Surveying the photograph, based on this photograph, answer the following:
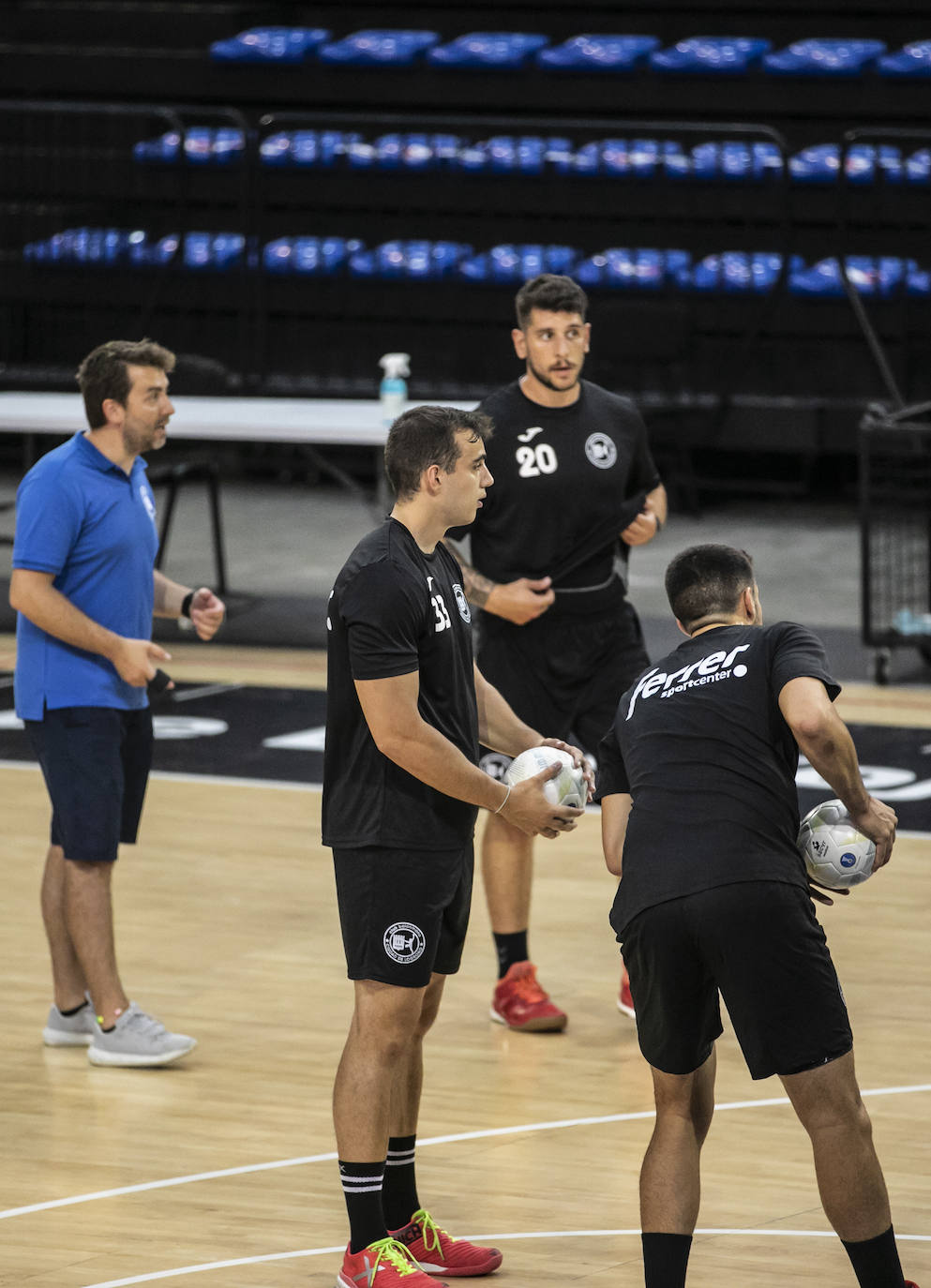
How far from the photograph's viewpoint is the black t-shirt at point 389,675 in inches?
174

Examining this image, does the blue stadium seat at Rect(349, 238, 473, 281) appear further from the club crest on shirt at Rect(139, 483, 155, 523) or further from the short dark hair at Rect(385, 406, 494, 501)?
the short dark hair at Rect(385, 406, 494, 501)

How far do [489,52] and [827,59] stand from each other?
2.61 meters

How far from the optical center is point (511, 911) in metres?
6.50

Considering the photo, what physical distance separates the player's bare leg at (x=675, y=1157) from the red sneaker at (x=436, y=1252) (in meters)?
0.62

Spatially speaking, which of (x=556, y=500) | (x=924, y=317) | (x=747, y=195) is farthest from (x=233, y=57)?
(x=556, y=500)

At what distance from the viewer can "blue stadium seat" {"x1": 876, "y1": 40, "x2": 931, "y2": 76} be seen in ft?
50.9

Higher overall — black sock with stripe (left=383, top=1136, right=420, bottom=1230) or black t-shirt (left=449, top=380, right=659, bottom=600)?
black t-shirt (left=449, top=380, right=659, bottom=600)

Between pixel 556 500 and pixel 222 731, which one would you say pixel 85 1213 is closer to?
pixel 556 500

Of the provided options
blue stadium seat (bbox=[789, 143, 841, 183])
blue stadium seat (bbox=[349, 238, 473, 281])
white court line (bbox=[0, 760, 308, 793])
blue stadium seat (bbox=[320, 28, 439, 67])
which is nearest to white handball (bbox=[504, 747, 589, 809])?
white court line (bbox=[0, 760, 308, 793])

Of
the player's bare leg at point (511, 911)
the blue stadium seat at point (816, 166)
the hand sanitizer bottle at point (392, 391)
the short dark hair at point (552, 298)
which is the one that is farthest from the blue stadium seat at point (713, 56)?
the player's bare leg at point (511, 911)

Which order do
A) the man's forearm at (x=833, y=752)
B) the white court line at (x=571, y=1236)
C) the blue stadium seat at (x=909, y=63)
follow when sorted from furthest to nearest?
the blue stadium seat at (x=909, y=63)
the white court line at (x=571, y=1236)
the man's forearm at (x=833, y=752)

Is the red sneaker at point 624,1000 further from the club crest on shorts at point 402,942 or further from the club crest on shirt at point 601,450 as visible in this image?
the club crest on shorts at point 402,942

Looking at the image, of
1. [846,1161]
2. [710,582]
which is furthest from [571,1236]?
[710,582]

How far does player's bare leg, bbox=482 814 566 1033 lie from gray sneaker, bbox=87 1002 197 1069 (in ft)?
3.17
